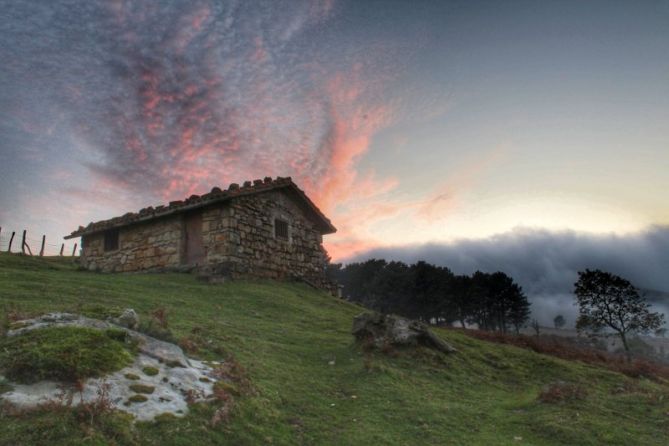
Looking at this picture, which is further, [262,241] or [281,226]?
[281,226]

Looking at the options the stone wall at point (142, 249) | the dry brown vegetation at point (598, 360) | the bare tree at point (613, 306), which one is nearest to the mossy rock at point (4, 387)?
the stone wall at point (142, 249)

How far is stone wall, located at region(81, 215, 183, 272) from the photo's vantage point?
2209cm

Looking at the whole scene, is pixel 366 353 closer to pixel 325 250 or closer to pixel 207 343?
pixel 207 343

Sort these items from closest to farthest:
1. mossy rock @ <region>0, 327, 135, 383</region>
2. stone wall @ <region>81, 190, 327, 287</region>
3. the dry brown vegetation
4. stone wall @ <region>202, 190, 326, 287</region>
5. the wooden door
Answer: mossy rock @ <region>0, 327, 135, 383</region> < the dry brown vegetation < stone wall @ <region>202, 190, 326, 287</region> < stone wall @ <region>81, 190, 327, 287</region> < the wooden door

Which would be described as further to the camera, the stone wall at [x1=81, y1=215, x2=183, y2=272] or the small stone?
the stone wall at [x1=81, y1=215, x2=183, y2=272]

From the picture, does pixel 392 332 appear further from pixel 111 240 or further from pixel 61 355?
pixel 111 240

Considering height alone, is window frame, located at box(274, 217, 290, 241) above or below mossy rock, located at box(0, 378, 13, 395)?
above

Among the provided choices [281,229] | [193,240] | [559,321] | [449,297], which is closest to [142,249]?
[193,240]

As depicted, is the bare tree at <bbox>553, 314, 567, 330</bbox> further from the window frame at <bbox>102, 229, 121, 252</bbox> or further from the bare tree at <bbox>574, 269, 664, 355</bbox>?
the window frame at <bbox>102, 229, 121, 252</bbox>

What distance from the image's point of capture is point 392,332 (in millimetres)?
12680

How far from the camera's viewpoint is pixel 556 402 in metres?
9.45

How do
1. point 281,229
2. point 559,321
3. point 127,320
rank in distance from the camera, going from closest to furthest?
point 127,320 < point 281,229 < point 559,321

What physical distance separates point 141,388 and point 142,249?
18550mm

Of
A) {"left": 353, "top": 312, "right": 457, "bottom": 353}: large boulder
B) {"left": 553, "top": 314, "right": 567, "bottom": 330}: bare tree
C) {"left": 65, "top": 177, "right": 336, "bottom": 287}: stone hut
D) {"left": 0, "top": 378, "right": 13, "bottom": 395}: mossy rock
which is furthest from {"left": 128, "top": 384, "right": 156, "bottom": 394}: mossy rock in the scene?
{"left": 553, "top": 314, "right": 567, "bottom": 330}: bare tree
